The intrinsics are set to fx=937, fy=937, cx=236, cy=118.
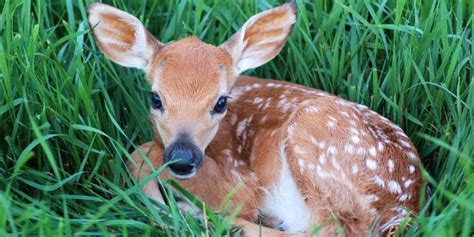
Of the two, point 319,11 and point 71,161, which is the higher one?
point 319,11

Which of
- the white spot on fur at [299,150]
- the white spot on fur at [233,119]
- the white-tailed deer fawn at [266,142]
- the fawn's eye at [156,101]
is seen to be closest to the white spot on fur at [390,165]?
the white-tailed deer fawn at [266,142]

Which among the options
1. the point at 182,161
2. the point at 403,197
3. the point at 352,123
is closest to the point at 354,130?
the point at 352,123

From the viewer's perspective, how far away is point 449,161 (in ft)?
13.5

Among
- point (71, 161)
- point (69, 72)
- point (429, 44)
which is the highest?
point (429, 44)

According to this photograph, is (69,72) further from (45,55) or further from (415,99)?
(415,99)

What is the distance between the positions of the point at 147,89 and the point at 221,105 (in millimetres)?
608

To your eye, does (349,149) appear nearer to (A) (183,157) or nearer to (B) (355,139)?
(B) (355,139)

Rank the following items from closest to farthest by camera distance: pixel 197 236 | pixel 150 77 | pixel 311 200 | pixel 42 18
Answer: pixel 197 236
pixel 311 200
pixel 150 77
pixel 42 18

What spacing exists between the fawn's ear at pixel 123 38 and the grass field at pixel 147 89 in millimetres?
88

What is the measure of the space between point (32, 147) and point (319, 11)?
1732 millimetres

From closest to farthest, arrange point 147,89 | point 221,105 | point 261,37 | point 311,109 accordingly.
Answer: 1. point 221,105
2. point 311,109
3. point 261,37
4. point 147,89

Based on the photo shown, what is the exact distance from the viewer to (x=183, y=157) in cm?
369

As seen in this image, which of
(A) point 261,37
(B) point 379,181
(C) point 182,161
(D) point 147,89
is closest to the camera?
(C) point 182,161

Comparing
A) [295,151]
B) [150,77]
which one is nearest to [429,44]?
[295,151]
